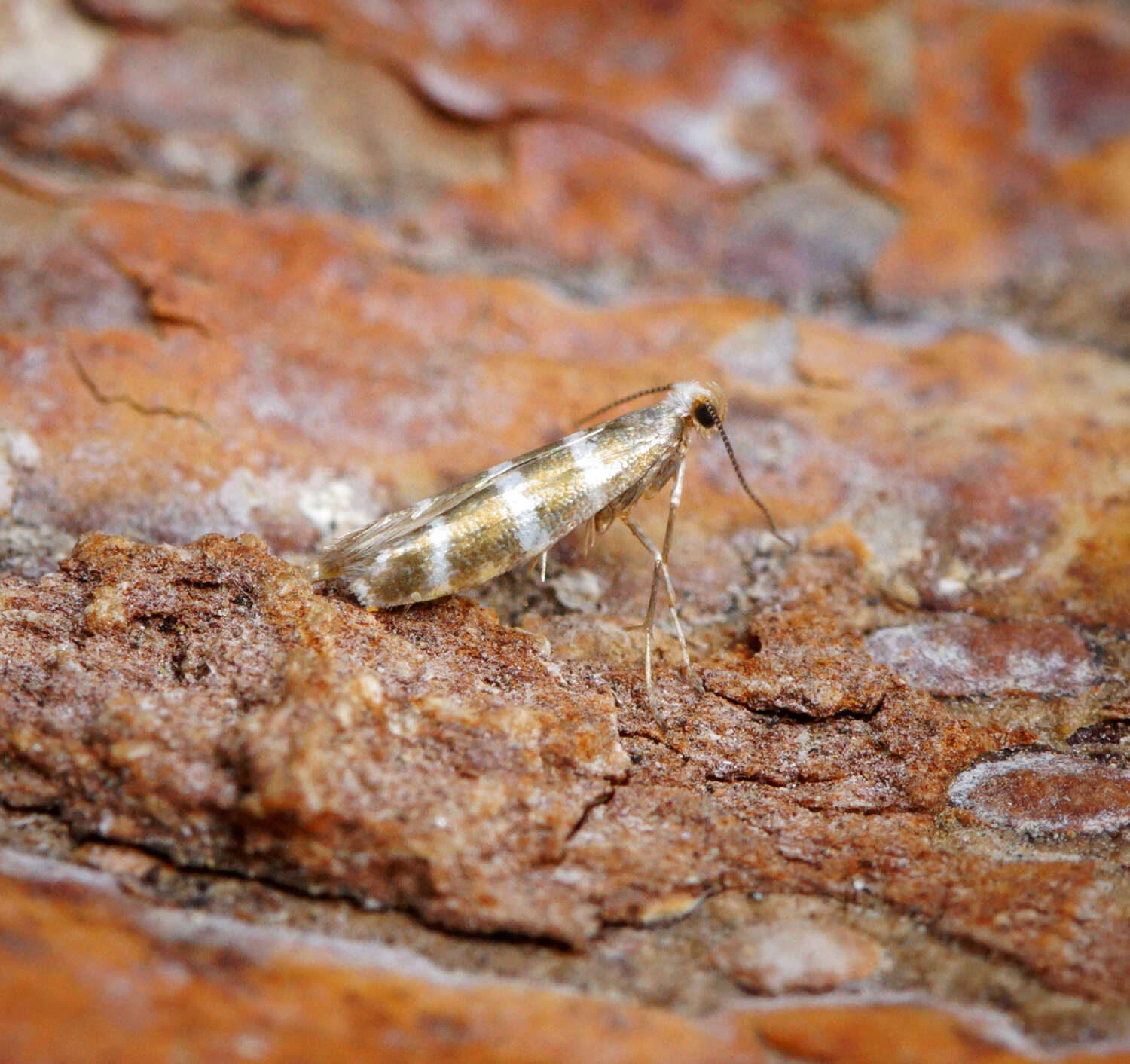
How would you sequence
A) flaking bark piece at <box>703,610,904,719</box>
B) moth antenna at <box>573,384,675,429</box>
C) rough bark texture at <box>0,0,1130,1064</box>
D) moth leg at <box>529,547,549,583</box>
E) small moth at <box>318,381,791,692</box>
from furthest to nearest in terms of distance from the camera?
moth antenna at <box>573,384,675,429</box> < moth leg at <box>529,547,549,583</box> < small moth at <box>318,381,791,692</box> < flaking bark piece at <box>703,610,904,719</box> < rough bark texture at <box>0,0,1130,1064</box>

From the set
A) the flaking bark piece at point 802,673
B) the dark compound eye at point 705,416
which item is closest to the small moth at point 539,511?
the dark compound eye at point 705,416

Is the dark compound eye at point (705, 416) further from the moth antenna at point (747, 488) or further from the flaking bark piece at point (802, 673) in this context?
the flaking bark piece at point (802, 673)

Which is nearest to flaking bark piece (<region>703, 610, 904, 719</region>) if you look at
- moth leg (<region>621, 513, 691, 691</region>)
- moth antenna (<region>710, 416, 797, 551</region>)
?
moth leg (<region>621, 513, 691, 691</region>)

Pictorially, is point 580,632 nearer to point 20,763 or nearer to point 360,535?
point 360,535

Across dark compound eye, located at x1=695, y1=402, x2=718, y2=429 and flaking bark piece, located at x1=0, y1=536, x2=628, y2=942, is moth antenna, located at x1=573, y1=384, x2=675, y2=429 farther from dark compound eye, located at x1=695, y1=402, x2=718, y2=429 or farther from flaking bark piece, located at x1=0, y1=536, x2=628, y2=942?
flaking bark piece, located at x1=0, y1=536, x2=628, y2=942

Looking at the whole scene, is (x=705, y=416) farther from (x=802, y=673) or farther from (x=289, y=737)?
(x=289, y=737)

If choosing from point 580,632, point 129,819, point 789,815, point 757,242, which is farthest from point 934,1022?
point 757,242

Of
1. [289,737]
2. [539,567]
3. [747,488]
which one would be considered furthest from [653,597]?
[289,737]

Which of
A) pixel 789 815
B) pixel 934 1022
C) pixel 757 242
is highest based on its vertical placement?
pixel 757 242
